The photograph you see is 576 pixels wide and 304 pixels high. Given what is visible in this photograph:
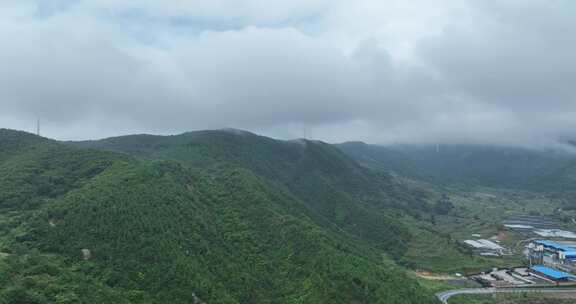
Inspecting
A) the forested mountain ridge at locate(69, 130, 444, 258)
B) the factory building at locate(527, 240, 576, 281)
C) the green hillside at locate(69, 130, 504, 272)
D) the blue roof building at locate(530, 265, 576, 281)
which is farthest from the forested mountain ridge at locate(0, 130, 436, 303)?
the factory building at locate(527, 240, 576, 281)

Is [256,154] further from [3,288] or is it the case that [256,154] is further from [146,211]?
[3,288]

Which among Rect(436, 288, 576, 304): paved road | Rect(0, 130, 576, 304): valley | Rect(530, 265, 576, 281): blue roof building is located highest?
Rect(0, 130, 576, 304): valley

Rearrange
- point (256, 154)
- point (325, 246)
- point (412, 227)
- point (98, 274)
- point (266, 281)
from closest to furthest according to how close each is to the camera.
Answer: point (98, 274) → point (266, 281) → point (325, 246) → point (412, 227) → point (256, 154)

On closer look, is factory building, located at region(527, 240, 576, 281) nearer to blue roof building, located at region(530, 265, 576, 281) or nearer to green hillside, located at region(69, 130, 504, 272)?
blue roof building, located at region(530, 265, 576, 281)

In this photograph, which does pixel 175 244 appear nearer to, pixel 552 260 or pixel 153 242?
pixel 153 242

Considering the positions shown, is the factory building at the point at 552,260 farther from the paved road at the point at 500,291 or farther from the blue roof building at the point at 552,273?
the paved road at the point at 500,291

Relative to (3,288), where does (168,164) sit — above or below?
above

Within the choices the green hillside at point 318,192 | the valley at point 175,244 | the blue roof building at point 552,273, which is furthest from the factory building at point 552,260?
the green hillside at point 318,192

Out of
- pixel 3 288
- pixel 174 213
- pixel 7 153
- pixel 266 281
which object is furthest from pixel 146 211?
pixel 7 153
